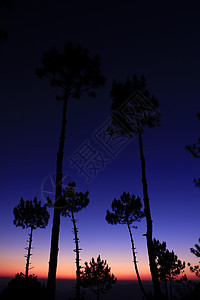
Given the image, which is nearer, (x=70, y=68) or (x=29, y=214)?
(x=70, y=68)

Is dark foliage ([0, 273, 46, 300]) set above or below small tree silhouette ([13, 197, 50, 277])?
below

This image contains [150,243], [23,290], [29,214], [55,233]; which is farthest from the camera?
[29,214]

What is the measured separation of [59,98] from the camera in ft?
32.6

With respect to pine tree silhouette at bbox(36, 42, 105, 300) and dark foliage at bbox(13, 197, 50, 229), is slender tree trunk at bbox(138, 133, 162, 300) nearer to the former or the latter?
pine tree silhouette at bbox(36, 42, 105, 300)

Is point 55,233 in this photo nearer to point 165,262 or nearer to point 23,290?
point 23,290

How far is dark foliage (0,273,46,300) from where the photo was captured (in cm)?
742

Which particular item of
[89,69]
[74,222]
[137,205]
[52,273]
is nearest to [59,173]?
[52,273]

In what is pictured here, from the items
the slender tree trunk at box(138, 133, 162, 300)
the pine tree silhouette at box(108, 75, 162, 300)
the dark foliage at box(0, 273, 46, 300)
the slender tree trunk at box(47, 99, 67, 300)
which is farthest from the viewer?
the pine tree silhouette at box(108, 75, 162, 300)

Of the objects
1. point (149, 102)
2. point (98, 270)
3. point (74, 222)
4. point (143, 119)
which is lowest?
point (98, 270)

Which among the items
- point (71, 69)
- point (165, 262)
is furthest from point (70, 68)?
point (165, 262)

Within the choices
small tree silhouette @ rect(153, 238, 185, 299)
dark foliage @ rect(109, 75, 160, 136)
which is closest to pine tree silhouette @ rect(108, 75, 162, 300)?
dark foliage @ rect(109, 75, 160, 136)

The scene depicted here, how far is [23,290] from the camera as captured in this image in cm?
763

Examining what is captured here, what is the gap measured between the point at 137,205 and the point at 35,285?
559 inches

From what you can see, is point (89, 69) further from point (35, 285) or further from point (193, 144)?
point (35, 285)
